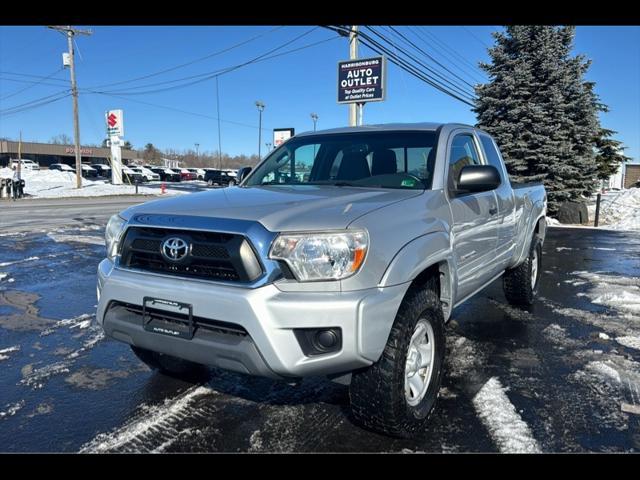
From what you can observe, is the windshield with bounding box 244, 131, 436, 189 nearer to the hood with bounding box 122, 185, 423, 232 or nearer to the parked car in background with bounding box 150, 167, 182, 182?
the hood with bounding box 122, 185, 423, 232

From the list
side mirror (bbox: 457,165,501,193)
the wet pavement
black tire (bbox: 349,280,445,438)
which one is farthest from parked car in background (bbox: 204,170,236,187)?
black tire (bbox: 349,280,445,438)

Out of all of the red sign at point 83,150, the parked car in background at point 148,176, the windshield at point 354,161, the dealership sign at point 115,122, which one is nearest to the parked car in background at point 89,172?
the parked car in background at point 148,176

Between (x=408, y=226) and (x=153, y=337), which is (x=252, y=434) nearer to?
(x=153, y=337)

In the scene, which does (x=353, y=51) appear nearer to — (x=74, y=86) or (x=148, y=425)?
(x=148, y=425)

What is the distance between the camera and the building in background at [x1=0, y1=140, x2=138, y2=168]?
7538 cm

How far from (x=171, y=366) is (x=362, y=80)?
47.3 feet

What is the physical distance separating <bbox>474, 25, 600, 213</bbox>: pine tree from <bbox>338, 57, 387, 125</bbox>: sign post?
11.6ft

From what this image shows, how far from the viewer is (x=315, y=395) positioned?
3455 millimetres

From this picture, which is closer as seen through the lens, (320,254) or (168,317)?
(320,254)

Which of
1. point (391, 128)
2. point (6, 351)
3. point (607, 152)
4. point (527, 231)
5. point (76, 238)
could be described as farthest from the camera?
point (607, 152)

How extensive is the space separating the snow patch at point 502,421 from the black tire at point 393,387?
1.55 feet

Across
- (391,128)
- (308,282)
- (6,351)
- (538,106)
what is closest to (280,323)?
(308,282)

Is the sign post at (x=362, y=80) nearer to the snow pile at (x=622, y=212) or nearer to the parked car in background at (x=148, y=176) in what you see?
the snow pile at (x=622, y=212)

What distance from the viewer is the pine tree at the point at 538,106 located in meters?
15.7
